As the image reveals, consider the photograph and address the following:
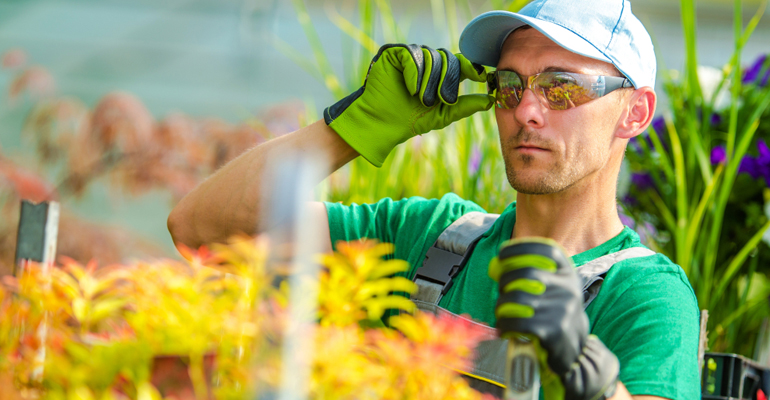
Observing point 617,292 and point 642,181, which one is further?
point 642,181

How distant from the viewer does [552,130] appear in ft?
3.95

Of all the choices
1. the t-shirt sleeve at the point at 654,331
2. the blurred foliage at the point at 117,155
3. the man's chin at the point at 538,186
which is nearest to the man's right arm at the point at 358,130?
the man's chin at the point at 538,186

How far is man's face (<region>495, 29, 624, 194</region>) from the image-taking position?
3.93ft

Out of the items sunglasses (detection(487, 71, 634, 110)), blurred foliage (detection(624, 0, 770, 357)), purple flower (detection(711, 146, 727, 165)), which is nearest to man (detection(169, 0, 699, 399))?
sunglasses (detection(487, 71, 634, 110))

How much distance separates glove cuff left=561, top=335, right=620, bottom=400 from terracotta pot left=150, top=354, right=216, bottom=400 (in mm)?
378

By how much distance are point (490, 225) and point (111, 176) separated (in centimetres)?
216

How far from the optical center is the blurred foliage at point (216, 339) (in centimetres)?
51

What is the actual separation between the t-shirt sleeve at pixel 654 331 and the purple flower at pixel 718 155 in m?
0.81

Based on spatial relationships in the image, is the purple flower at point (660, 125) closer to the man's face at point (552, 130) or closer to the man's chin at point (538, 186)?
the man's face at point (552, 130)

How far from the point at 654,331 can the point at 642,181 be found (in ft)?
3.62

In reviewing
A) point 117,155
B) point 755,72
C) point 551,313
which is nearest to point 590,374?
point 551,313

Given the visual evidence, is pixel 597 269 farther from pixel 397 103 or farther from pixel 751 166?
pixel 751 166

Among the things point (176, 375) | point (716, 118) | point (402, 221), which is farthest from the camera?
point (716, 118)

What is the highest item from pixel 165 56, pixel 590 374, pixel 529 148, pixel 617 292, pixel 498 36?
pixel 165 56
